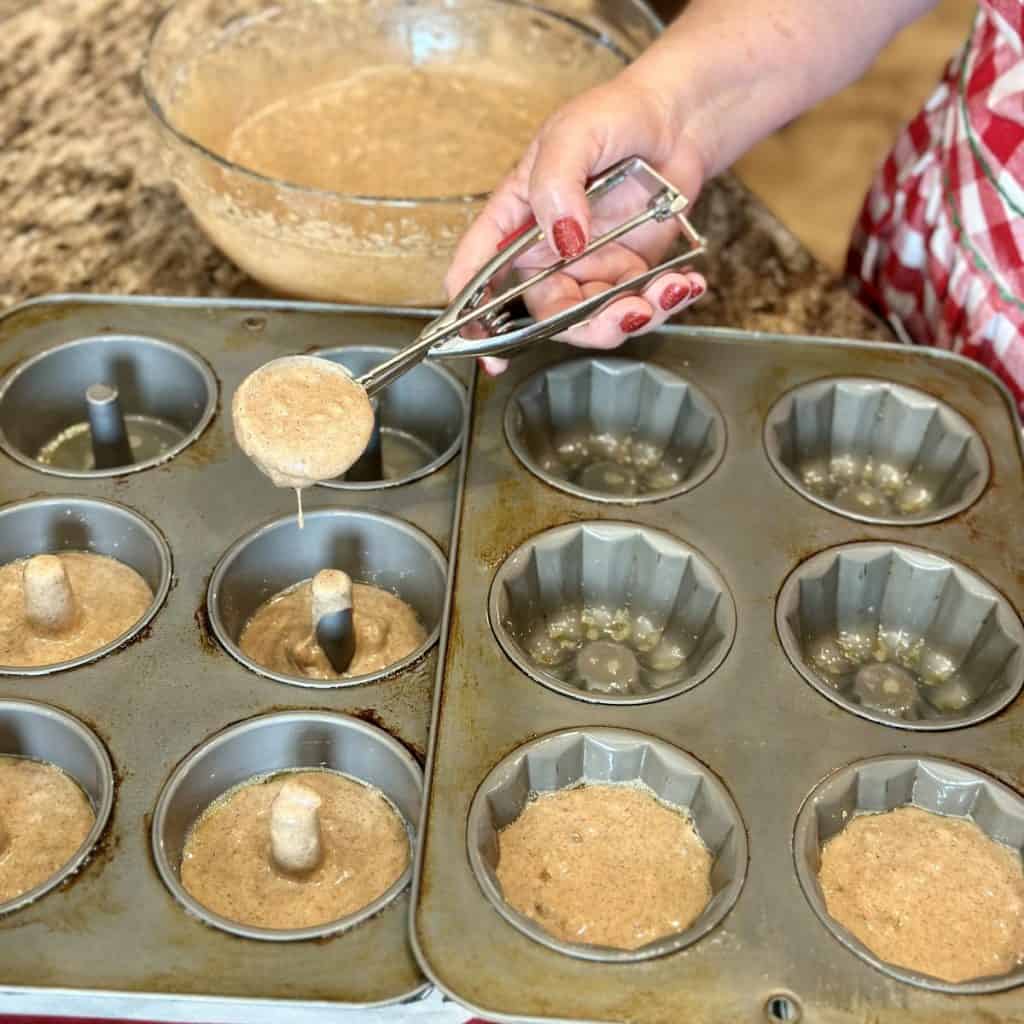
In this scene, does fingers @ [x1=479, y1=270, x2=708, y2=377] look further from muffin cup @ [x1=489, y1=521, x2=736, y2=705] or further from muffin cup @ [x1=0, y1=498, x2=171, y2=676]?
muffin cup @ [x1=0, y1=498, x2=171, y2=676]

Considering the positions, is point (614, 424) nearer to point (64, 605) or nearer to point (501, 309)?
point (501, 309)

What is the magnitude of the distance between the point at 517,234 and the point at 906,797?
2.37 ft

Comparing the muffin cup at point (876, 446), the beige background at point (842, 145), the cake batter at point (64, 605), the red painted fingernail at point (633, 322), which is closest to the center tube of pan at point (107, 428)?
the cake batter at point (64, 605)

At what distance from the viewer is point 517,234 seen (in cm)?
139

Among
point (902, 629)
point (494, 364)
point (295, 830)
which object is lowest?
point (902, 629)

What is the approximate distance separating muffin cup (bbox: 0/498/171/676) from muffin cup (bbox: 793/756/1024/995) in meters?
0.69

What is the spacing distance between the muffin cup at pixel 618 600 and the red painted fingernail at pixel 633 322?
0.21m

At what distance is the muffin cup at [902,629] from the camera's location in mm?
1305

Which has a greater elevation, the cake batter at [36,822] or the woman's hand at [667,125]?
the woman's hand at [667,125]

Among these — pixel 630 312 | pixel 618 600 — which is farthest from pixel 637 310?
pixel 618 600

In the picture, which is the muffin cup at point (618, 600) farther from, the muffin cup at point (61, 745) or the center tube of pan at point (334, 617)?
the muffin cup at point (61, 745)

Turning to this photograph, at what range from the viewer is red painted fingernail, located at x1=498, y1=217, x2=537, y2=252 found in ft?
4.48

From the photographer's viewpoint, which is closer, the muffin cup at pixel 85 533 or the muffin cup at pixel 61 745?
the muffin cup at pixel 61 745

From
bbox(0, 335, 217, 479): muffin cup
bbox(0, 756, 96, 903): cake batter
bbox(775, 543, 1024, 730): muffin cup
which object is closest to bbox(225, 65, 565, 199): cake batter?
bbox(0, 335, 217, 479): muffin cup
